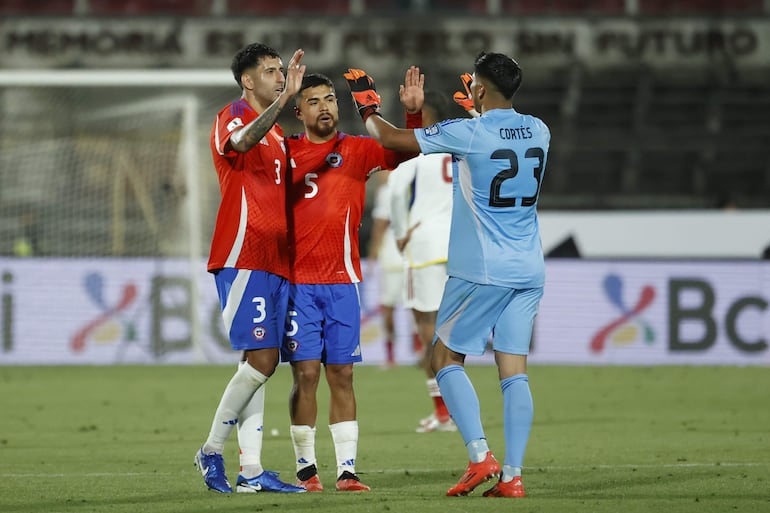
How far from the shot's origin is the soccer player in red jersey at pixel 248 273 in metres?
6.79

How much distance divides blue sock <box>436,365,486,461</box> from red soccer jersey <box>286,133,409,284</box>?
77cm

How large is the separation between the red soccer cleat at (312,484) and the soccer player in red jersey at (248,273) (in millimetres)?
72

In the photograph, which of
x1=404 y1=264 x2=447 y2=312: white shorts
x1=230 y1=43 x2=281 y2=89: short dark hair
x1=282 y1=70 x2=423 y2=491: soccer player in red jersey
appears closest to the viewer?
x1=282 y1=70 x2=423 y2=491: soccer player in red jersey

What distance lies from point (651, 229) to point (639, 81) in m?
9.42

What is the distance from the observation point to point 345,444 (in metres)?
6.93

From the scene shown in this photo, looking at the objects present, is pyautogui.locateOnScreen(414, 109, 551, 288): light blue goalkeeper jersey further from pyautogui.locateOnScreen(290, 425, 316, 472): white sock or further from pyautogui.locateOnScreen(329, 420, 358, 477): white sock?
pyautogui.locateOnScreen(290, 425, 316, 472): white sock

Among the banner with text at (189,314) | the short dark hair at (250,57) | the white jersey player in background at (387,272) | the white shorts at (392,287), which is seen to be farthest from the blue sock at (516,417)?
the banner with text at (189,314)

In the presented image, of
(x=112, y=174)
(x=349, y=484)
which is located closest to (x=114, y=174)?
(x=112, y=174)

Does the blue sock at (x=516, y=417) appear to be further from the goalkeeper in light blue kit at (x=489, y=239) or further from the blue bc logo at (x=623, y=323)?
the blue bc logo at (x=623, y=323)

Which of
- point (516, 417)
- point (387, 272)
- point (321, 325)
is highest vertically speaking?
point (321, 325)

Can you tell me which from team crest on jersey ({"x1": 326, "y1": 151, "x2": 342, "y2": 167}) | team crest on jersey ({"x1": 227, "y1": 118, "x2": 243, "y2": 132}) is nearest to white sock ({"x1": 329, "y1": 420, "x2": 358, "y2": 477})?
team crest on jersey ({"x1": 326, "y1": 151, "x2": 342, "y2": 167})

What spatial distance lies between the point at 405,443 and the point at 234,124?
3.40 meters

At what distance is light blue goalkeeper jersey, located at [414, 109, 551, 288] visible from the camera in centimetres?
655

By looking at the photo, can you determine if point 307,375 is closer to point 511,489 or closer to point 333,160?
point 333,160
